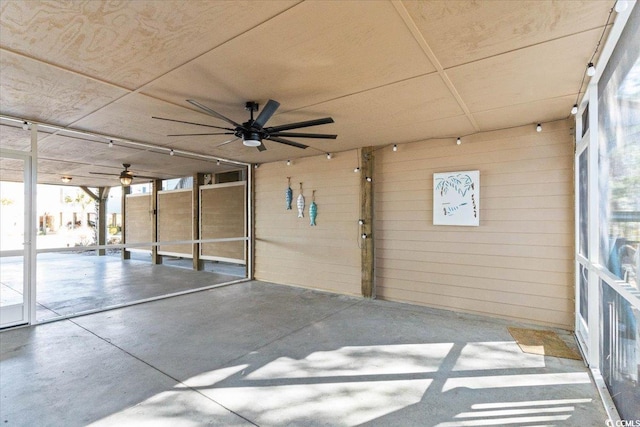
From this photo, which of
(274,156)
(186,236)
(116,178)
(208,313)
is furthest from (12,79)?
(116,178)

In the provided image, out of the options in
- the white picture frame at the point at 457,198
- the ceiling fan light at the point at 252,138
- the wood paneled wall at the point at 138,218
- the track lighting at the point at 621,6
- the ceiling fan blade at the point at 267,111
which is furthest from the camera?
the wood paneled wall at the point at 138,218

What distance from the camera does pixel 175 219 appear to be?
30.5 ft

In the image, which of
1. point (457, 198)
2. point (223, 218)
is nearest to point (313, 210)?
point (457, 198)

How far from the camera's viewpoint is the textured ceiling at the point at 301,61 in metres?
1.87

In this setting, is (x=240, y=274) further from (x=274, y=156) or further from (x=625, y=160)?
(x=625, y=160)

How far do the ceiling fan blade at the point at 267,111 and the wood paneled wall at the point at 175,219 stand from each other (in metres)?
6.74

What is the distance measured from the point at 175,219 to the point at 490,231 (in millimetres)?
8412

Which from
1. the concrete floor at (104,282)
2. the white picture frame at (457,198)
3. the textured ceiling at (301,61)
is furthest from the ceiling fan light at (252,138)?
the concrete floor at (104,282)

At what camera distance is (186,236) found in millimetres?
9055

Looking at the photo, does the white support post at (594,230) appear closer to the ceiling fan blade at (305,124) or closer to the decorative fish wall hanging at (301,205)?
the ceiling fan blade at (305,124)

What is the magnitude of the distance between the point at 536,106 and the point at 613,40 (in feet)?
4.51

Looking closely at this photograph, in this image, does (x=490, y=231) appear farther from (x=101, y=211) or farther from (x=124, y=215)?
(x=101, y=211)

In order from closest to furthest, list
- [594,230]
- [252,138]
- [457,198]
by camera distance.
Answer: [594,230] < [252,138] < [457,198]

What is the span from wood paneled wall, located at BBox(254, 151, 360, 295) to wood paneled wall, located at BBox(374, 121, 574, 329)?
525mm
